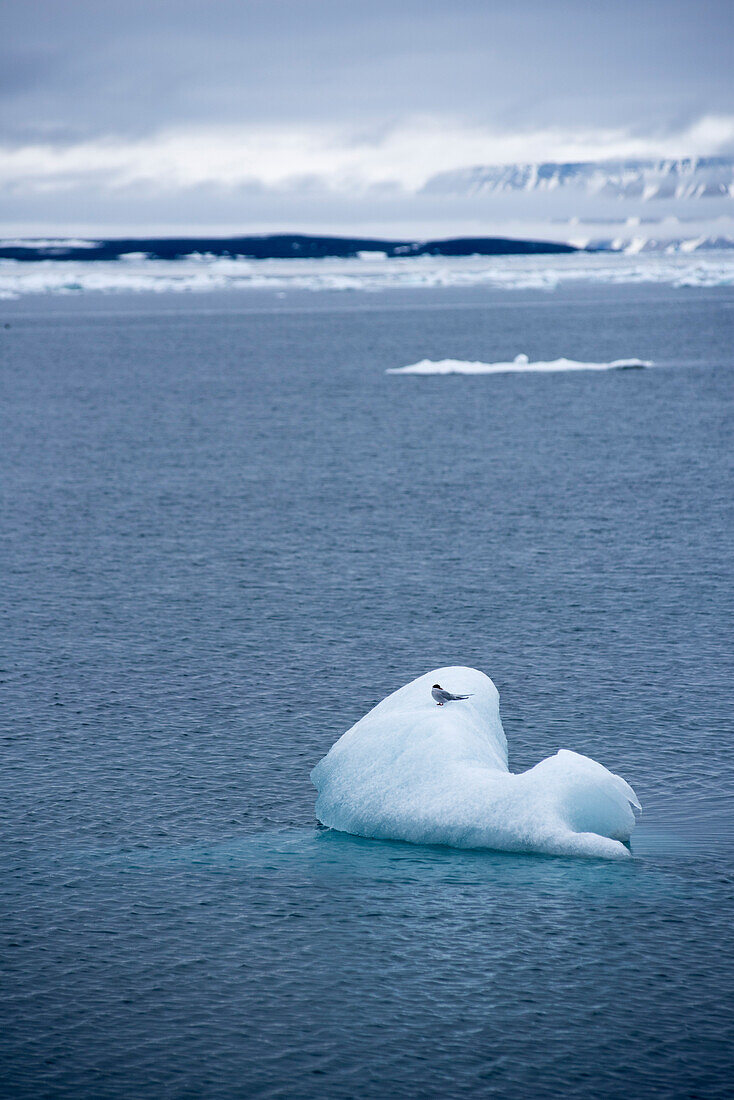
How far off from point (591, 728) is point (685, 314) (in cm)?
14307

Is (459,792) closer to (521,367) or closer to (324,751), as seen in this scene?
(324,751)

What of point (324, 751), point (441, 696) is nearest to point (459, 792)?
point (441, 696)

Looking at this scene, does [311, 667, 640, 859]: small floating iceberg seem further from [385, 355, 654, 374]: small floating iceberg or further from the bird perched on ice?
[385, 355, 654, 374]: small floating iceberg

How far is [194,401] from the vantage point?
81.2m

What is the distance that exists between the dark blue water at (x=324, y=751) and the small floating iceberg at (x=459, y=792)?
32 cm

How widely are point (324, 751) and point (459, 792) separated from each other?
419 cm

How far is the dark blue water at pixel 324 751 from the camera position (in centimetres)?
1428

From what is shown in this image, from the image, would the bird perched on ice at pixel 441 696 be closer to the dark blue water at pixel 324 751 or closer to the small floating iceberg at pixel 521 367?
the dark blue water at pixel 324 751

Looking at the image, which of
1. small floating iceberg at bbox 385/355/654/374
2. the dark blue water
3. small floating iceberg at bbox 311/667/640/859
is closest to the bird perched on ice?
small floating iceberg at bbox 311/667/640/859

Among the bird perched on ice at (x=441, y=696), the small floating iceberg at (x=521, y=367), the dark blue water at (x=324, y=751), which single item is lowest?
the dark blue water at (x=324, y=751)

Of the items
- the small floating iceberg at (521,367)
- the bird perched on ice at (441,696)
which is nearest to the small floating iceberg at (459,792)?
the bird perched on ice at (441,696)

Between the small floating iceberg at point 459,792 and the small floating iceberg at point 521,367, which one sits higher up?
the small floating iceberg at point 521,367

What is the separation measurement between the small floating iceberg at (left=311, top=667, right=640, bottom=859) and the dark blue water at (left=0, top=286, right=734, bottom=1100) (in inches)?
12.5

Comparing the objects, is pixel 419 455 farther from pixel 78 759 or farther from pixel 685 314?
pixel 685 314
